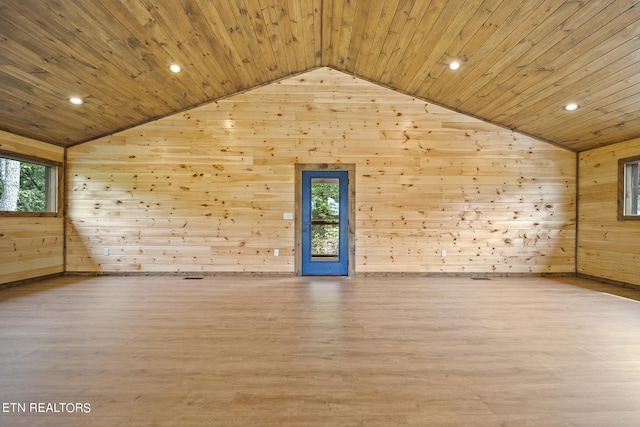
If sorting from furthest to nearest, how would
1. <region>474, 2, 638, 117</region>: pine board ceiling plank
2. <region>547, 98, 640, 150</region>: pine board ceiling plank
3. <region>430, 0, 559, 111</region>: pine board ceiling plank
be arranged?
1. <region>547, 98, 640, 150</region>: pine board ceiling plank
2. <region>430, 0, 559, 111</region>: pine board ceiling plank
3. <region>474, 2, 638, 117</region>: pine board ceiling plank

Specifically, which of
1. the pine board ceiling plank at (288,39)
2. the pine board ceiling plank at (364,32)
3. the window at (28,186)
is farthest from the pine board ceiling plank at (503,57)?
the window at (28,186)

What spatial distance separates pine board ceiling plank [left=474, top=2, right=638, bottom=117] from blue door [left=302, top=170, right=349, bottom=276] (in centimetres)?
291

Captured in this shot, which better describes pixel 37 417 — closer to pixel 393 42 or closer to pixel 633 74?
pixel 393 42

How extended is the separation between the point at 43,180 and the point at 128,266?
7.03 ft

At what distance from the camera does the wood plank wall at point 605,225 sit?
491 centimetres

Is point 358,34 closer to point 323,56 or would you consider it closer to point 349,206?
point 323,56

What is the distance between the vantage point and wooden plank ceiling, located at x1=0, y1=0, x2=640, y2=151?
300 cm

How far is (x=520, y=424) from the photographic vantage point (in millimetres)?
1635

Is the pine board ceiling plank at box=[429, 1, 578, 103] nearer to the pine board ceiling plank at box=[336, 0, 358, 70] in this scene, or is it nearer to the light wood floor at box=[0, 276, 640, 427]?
the pine board ceiling plank at box=[336, 0, 358, 70]

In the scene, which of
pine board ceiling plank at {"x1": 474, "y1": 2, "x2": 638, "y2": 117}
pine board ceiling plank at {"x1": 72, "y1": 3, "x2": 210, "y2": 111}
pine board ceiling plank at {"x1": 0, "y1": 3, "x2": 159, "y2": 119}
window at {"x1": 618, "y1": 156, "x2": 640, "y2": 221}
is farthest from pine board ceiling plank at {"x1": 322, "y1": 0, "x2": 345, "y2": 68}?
window at {"x1": 618, "y1": 156, "x2": 640, "y2": 221}

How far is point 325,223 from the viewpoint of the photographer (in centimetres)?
580

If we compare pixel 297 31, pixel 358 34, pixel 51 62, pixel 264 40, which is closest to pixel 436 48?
pixel 358 34

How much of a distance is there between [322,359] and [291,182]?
3.77 m

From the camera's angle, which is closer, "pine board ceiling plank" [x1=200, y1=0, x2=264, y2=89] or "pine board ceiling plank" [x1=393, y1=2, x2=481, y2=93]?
"pine board ceiling plank" [x1=393, y1=2, x2=481, y2=93]
